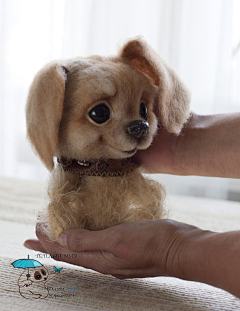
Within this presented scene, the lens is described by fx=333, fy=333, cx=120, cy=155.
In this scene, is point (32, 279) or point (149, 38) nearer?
point (32, 279)

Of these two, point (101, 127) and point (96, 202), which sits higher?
point (101, 127)

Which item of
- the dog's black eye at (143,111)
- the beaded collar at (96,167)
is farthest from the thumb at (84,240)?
the dog's black eye at (143,111)

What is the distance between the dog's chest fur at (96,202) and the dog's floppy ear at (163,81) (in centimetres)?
14

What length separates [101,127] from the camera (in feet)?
1.94

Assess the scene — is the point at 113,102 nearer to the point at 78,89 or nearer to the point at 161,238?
the point at 78,89

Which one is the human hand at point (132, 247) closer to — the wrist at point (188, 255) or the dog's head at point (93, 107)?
the wrist at point (188, 255)

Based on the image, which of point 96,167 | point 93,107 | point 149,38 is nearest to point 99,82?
point 93,107

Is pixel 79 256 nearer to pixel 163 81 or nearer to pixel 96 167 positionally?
pixel 96 167

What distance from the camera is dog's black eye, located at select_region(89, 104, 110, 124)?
1.91 ft

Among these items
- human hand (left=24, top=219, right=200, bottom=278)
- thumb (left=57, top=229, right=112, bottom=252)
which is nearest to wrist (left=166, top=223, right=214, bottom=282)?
human hand (left=24, top=219, right=200, bottom=278)

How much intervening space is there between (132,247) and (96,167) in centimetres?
17

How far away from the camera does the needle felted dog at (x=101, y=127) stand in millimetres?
579

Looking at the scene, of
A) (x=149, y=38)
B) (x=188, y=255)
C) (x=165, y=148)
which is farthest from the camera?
(x=149, y=38)

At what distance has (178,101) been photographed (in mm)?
667
